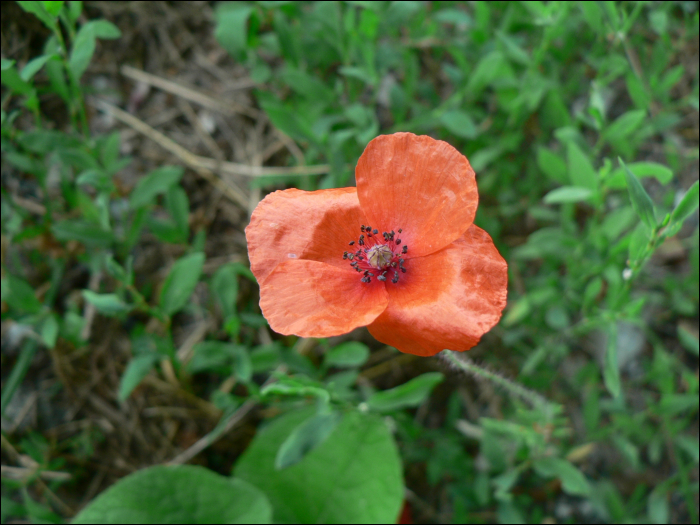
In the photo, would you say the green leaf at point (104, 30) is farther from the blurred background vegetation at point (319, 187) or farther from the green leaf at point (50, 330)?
the green leaf at point (50, 330)

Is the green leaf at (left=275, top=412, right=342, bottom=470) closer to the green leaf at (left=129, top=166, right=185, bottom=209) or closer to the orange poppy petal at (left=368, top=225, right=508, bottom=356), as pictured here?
the orange poppy petal at (left=368, top=225, right=508, bottom=356)

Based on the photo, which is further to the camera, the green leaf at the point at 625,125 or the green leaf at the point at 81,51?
the green leaf at the point at 625,125

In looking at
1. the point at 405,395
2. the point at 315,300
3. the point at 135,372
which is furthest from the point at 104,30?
the point at 405,395

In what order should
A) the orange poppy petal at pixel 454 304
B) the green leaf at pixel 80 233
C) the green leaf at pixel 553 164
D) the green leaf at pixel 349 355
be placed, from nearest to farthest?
the orange poppy petal at pixel 454 304
the green leaf at pixel 349 355
the green leaf at pixel 80 233
the green leaf at pixel 553 164

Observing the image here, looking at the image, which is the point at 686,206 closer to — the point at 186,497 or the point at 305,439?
the point at 305,439

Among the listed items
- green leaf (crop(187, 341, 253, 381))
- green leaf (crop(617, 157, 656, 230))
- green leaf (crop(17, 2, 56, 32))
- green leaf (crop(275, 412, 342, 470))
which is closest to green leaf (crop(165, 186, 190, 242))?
green leaf (crop(187, 341, 253, 381))

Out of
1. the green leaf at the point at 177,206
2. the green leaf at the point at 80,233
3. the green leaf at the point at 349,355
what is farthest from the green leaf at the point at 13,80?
the green leaf at the point at 349,355
